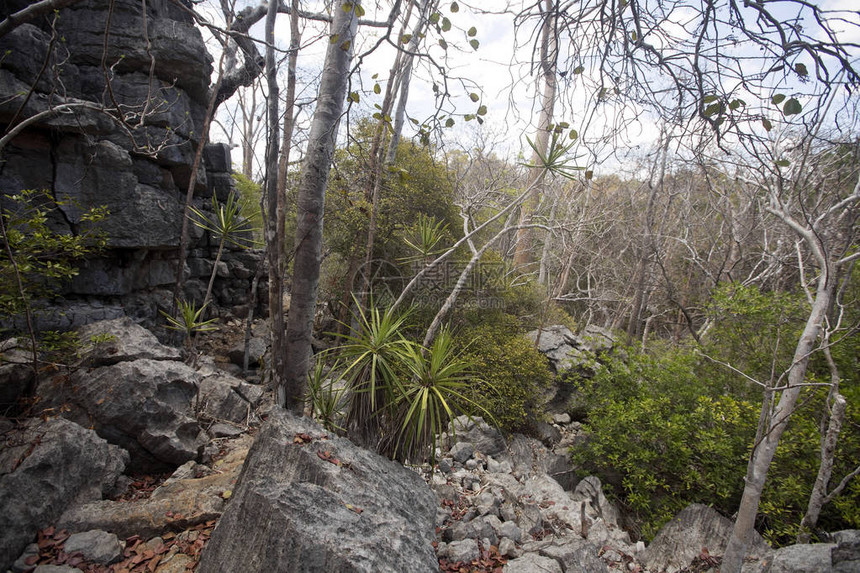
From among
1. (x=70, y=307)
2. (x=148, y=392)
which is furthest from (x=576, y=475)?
(x=70, y=307)

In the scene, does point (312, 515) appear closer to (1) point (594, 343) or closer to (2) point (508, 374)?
(2) point (508, 374)

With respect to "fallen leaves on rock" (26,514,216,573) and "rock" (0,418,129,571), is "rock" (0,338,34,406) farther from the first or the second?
"fallen leaves on rock" (26,514,216,573)

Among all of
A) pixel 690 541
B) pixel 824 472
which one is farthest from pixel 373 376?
pixel 824 472

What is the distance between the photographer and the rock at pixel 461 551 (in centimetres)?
245

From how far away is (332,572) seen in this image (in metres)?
1.62

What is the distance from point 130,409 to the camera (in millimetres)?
2857

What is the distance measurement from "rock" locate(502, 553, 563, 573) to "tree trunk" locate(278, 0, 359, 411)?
165 centimetres

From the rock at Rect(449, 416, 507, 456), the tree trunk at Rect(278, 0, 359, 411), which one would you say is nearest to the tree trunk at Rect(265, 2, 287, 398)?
the tree trunk at Rect(278, 0, 359, 411)

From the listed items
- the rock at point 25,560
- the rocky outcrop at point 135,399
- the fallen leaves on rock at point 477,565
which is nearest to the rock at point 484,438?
the fallen leaves on rock at point 477,565

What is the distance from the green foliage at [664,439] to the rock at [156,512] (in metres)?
4.01

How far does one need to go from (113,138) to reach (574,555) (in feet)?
20.6

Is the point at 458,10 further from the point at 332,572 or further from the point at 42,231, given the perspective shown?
the point at 42,231

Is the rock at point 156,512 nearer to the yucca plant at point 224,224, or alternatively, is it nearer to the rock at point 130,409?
the rock at point 130,409

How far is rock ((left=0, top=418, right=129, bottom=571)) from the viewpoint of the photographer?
1.99 meters
